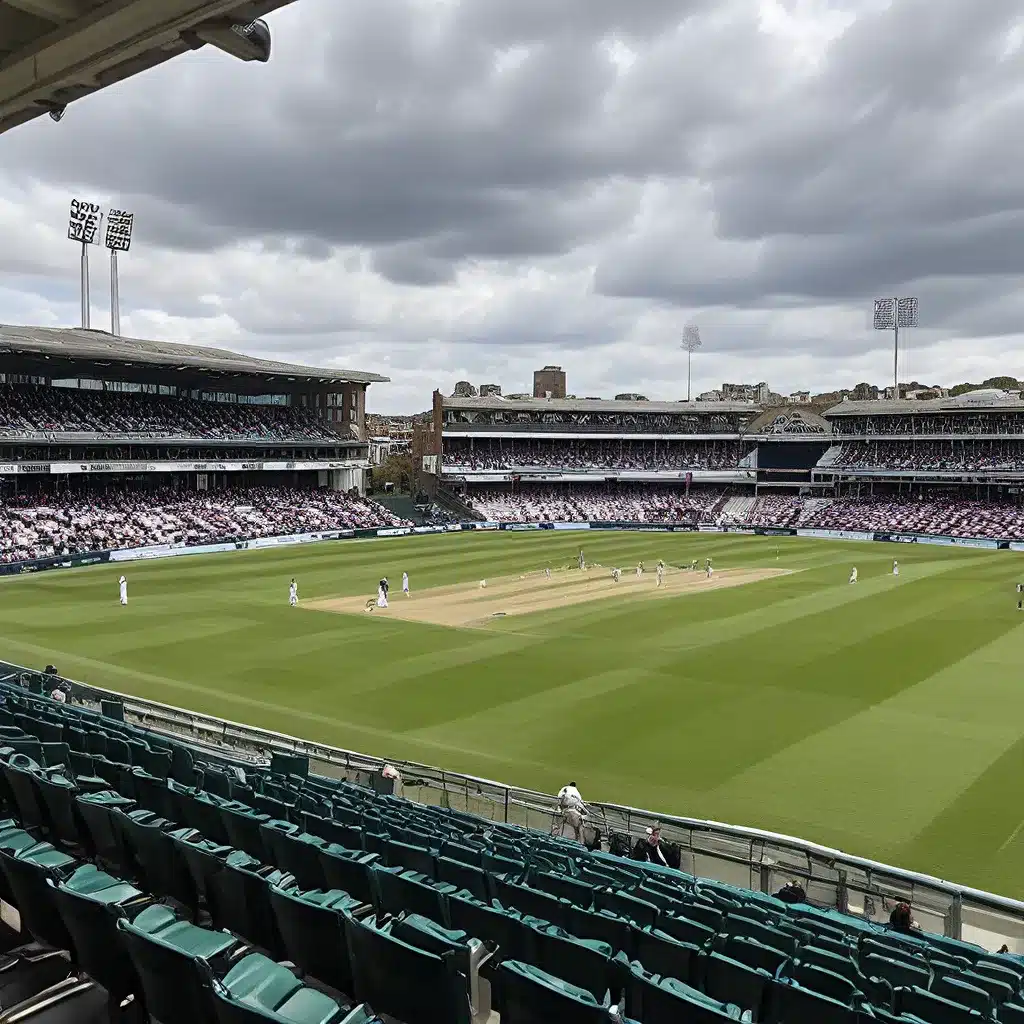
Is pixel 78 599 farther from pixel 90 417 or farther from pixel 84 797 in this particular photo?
pixel 84 797

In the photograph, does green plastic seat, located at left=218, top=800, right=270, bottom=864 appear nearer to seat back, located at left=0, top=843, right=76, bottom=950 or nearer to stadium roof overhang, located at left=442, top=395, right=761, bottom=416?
seat back, located at left=0, top=843, right=76, bottom=950

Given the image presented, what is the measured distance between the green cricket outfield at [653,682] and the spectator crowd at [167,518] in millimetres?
7796

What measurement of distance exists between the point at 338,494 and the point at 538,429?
2772 cm

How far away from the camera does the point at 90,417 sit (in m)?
67.1

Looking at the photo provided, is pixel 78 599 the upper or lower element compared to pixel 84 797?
lower

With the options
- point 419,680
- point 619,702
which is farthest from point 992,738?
point 419,680

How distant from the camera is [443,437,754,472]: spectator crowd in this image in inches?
3907

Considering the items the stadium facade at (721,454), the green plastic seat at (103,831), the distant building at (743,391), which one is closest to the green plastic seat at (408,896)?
the green plastic seat at (103,831)

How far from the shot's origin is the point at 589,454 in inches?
4131

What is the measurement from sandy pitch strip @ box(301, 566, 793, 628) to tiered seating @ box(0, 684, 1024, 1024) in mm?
26792

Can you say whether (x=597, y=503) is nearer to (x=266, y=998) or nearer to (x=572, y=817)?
(x=572, y=817)

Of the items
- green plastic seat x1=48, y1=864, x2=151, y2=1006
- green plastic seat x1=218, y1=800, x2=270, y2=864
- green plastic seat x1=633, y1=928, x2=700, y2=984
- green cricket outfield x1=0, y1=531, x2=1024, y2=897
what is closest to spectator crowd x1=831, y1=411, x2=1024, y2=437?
green cricket outfield x1=0, y1=531, x2=1024, y2=897

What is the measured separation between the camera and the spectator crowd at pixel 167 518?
186 feet

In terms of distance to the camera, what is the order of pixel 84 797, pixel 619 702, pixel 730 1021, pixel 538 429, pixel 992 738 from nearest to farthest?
1. pixel 730 1021
2. pixel 84 797
3. pixel 992 738
4. pixel 619 702
5. pixel 538 429
